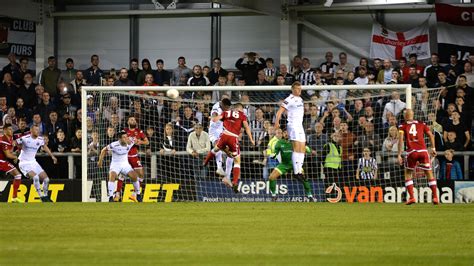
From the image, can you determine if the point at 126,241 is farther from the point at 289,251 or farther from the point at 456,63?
the point at 456,63

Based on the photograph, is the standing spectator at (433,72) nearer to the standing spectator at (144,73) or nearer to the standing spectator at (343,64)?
the standing spectator at (343,64)

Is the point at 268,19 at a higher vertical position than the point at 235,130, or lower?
higher

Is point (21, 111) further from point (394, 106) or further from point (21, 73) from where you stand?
point (394, 106)

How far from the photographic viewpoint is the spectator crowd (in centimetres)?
2339

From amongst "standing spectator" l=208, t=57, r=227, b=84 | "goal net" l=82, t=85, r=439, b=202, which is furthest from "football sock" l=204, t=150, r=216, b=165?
"standing spectator" l=208, t=57, r=227, b=84

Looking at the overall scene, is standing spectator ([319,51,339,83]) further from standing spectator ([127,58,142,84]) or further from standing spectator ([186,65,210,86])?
standing spectator ([127,58,142,84])

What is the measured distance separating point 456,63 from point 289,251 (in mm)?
17042

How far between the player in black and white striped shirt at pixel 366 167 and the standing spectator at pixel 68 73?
10.6 m

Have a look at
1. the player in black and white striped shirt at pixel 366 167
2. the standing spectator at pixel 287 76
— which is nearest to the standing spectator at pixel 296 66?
the standing spectator at pixel 287 76

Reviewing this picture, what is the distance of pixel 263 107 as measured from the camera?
24703 mm

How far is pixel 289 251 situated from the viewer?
1008cm

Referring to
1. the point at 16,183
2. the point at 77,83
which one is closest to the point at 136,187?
the point at 16,183

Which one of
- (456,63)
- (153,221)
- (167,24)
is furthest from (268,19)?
(153,221)

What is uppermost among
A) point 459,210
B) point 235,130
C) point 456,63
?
point 456,63
